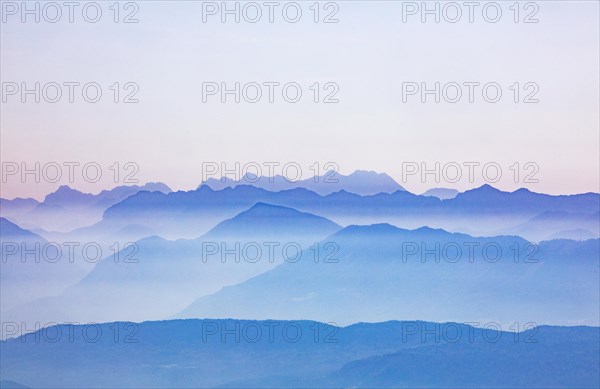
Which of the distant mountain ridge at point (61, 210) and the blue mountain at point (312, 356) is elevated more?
the distant mountain ridge at point (61, 210)

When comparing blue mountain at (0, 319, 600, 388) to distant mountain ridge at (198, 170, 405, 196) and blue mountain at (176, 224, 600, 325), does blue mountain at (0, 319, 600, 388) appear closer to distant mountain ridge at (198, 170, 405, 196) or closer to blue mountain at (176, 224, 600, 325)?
blue mountain at (176, 224, 600, 325)

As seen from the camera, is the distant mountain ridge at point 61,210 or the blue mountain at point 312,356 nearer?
the blue mountain at point 312,356

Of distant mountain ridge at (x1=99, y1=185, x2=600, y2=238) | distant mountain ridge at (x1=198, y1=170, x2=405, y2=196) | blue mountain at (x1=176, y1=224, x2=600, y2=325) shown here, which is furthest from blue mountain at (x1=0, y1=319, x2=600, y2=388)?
distant mountain ridge at (x1=198, y1=170, x2=405, y2=196)

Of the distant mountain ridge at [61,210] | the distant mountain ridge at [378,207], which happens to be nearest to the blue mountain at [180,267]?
the distant mountain ridge at [378,207]

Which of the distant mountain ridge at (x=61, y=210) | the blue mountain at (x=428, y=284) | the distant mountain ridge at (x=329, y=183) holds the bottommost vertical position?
the blue mountain at (x=428, y=284)

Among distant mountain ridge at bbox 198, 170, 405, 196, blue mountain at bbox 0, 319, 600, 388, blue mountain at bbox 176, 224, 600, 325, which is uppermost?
distant mountain ridge at bbox 198, 170, 405, 196

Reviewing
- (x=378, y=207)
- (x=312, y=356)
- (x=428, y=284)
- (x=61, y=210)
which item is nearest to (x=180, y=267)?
(x=61, y=210)

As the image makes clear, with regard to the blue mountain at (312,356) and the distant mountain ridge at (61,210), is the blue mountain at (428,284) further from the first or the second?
the distant mountain ridge at (61,210)

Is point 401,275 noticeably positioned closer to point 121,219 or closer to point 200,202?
point 200,202

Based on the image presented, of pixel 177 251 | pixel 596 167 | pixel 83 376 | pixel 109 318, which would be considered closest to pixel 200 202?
pixel 177 251

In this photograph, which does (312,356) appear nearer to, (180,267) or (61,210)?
(180,267)

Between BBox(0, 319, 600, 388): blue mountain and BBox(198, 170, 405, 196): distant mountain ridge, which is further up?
BBox(198, 170, 405, 196): distant mountain ridge
